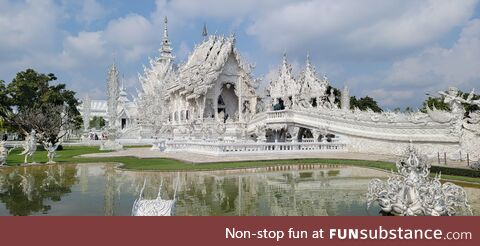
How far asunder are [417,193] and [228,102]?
35915mm

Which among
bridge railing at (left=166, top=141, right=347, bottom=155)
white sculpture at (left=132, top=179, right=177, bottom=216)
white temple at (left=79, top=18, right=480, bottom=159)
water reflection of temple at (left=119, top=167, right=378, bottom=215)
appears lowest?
water reflection of temple at (left=119, top=167, right=378, bottom=215)

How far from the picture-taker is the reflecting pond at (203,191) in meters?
7.95

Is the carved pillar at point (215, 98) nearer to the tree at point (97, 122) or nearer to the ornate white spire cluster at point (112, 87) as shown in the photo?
the ornate white spire cluster at point (112, 87)

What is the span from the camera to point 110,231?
5.57m

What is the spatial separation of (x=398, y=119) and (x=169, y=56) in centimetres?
3860

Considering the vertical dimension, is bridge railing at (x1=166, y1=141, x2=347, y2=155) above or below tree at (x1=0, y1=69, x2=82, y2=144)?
below

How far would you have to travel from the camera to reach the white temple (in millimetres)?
19391

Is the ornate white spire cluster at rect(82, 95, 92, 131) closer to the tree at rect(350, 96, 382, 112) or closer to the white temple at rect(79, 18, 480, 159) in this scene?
the white temple at rect(79, 18, 480, 159)

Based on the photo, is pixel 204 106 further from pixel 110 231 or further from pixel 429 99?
pixel 110 231

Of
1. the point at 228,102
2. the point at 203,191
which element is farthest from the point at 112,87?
the point at 203,191

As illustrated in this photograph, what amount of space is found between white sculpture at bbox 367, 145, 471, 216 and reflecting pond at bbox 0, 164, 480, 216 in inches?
26.5

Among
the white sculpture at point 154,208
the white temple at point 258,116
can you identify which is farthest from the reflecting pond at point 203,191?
the white temple at point 258,116

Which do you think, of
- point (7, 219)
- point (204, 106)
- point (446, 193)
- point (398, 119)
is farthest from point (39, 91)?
point (446, 193)

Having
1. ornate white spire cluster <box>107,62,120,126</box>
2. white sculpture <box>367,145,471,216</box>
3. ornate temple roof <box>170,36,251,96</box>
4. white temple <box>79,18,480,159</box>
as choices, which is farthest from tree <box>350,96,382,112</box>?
white sculpture <box>367,145,471,216</box>
